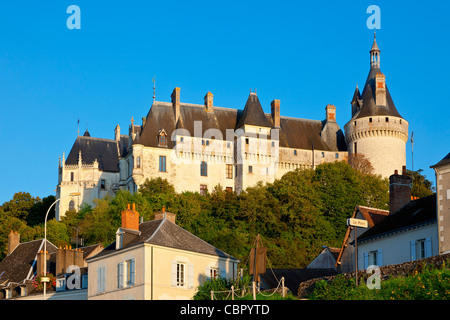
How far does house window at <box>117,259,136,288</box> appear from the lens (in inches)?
1373

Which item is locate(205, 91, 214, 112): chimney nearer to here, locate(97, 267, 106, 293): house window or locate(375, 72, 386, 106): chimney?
locate(375, 72, 386, 106): chimney

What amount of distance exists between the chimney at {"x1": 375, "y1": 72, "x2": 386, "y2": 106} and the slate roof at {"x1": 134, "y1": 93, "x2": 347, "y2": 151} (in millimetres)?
6822

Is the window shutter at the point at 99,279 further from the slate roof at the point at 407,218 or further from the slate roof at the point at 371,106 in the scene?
the slate roof at the point at 371,106

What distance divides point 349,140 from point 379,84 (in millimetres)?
7216

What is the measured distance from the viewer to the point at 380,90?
305 feet

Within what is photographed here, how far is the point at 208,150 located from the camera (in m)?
87.1

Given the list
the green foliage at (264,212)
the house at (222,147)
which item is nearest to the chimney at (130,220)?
the green foliage at (264,212)

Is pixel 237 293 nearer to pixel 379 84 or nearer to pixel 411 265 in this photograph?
pixel 411 265

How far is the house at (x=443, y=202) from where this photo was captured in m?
32.4

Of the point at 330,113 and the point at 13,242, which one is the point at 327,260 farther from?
the point at 330,113

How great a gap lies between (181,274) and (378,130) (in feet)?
191

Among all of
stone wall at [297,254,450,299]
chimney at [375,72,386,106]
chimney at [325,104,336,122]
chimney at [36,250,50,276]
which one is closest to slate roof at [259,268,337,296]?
chimney at [36,250,50,276]

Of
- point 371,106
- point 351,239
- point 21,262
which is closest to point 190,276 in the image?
point 351,239

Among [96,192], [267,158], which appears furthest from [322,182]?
[96,192]
